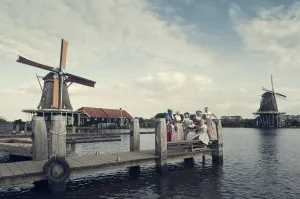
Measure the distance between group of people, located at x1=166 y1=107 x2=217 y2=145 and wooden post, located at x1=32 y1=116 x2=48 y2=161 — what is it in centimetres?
787

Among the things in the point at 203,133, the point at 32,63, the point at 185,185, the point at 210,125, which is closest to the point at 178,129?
the point at 203,133

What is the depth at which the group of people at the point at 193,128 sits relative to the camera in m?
18.1

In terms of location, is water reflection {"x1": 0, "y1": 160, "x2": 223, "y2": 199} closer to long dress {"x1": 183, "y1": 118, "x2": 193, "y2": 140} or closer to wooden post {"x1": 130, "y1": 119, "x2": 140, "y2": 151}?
wooden post {"x1": 130, "y1": 119, "x2": 140, "y2": 151}

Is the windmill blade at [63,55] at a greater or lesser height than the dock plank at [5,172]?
greater

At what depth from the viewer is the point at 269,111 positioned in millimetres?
108875

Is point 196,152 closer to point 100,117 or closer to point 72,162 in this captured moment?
point 72,162

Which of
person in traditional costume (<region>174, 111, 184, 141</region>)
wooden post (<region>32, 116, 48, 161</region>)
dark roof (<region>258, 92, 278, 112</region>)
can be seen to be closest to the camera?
wooden post (<region>32, 116, 48, 161</region>)

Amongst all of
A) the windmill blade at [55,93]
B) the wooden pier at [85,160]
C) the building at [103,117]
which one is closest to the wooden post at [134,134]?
the wooden pier at [85,160]

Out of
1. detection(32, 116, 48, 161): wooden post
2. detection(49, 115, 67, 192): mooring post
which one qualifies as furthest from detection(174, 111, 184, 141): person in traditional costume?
detection(49, 115, 67, 192): mooring post

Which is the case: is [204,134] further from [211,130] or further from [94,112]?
[94,112]

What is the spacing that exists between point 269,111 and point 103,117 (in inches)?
2605

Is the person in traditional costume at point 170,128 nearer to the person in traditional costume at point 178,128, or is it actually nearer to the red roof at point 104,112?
the person in traditional costume at point 178,128

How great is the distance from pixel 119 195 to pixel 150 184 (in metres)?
2.26

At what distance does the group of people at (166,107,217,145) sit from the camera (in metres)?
18.1
